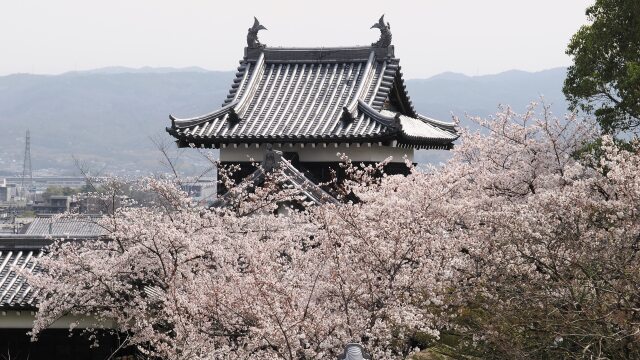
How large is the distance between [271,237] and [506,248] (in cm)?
428

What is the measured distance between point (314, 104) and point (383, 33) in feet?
9.07

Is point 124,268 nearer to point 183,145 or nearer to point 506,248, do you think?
point 506,248

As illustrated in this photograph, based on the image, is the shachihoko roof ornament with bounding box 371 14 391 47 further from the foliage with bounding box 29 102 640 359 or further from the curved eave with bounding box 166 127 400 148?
the foliage with bounding box 29 102 640 359

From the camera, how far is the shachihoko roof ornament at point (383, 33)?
25.0 metres

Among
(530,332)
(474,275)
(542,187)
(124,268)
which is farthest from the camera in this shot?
(542,187)

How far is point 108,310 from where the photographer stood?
613 inches

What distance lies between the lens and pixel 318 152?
22.8 m

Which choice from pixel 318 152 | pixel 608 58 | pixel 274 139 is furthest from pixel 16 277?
pixel 608 58

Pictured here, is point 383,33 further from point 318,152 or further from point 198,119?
point 198,119

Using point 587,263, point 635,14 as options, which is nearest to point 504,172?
point 635,14

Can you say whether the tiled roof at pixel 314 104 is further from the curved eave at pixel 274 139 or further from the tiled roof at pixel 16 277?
the tiled roof at pixel 16 277

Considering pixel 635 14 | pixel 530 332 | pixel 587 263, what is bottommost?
pixel 530 332

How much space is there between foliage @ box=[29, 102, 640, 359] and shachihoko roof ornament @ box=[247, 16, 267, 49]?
9633mm

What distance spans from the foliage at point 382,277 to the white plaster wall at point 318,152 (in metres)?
6.07
